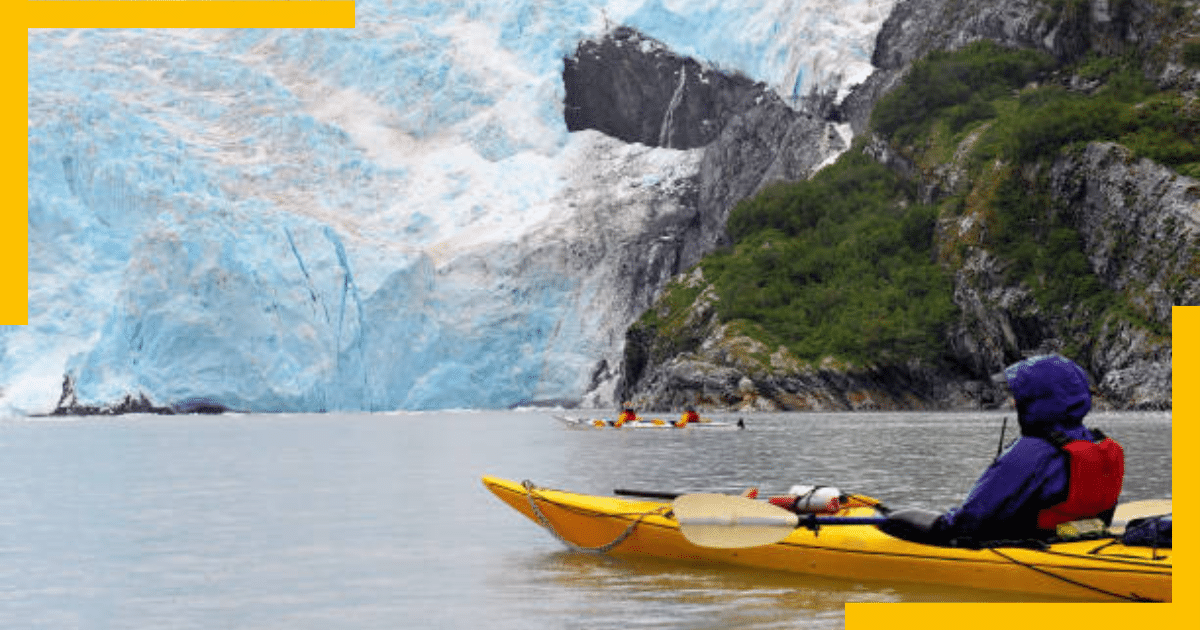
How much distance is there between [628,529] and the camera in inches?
532

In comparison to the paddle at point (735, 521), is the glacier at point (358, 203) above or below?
above

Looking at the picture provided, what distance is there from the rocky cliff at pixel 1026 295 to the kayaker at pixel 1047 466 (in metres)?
46.6

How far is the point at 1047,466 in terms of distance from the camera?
32.8ft

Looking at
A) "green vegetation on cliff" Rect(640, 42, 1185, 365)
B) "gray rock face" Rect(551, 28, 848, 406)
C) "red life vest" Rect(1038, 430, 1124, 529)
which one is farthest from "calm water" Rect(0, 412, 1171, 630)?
"gray rock face" Rect(551, 28, 848, 406)

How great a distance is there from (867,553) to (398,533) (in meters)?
6.25

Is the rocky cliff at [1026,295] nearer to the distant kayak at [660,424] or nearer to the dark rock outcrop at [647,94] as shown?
the distant kayak at [660,424]

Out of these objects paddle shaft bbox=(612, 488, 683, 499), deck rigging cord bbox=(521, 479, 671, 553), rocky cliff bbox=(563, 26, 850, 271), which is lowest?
deck rigging cord bbox=(521, 479, 671, 553)

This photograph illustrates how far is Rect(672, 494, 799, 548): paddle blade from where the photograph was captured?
11.5 meters

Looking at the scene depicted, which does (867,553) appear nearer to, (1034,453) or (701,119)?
(1034,453)

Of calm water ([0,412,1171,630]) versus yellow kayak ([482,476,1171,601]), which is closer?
yellow kayak ([482,476,1171,601])

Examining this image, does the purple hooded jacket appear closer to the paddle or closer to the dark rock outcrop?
the paddle

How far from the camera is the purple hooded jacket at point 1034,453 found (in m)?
9.78

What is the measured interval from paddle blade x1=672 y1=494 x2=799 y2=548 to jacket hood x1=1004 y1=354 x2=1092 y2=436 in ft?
7.92

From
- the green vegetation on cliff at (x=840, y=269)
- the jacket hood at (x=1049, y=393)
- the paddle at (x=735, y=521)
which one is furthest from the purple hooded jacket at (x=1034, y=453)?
the green vegetation on cliff at (x=840, y=269)
